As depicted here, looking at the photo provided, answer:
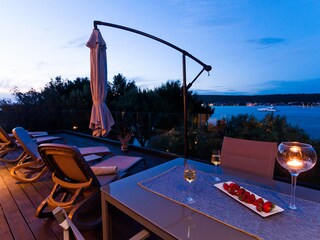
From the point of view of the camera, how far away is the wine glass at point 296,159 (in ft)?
3.46

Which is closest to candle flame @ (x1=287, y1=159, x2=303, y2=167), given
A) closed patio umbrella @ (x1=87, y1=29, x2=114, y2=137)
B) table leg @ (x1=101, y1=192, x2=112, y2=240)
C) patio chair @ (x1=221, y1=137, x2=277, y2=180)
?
patio chair @ (x1=221, y1=137, x2=277, y2=180)

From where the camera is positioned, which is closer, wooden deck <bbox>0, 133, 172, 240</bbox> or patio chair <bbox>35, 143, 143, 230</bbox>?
patio chair <bbox>35, 143, 143, 230</bbox>

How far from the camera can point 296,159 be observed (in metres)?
1.08

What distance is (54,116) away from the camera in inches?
385

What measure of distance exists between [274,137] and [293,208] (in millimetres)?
2827

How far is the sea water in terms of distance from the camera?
3.32m

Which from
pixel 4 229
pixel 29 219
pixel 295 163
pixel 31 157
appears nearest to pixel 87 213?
pixel 29 219

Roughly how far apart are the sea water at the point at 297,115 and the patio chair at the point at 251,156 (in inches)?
89.0

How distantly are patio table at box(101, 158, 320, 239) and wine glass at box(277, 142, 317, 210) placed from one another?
0.13m

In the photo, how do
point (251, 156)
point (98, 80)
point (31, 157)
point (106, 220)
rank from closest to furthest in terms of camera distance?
point (106, 220) → point (251, 156) → point (98, 80) → point (31, 157)

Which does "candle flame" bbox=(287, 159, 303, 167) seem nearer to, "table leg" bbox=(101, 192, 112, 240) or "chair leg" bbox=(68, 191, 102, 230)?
"table leg" bbox=(101, 192, 112, 240)

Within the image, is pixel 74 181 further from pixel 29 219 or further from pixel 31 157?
pixel 31 157

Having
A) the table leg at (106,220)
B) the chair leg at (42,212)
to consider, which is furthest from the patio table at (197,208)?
the chair leg at (42,212)

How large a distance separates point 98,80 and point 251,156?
97.5 inches
